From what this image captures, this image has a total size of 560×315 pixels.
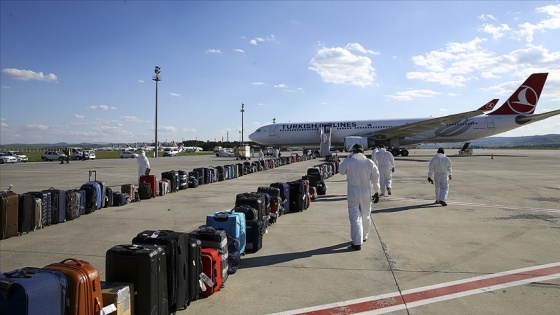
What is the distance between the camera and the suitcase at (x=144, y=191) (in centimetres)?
1250

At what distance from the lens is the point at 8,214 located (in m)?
7.53

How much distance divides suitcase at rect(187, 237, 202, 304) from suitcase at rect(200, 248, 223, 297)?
0.10 meters

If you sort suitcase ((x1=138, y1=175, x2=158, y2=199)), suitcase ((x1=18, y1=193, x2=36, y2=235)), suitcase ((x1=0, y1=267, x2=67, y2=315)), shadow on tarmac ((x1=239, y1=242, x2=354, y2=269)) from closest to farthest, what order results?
1. suitcase ((x1=0, y1=267, x2=67, y2=315))
2. shadow on tarmac ((x1=239, y1=242, x2=354, y2=269))
3. suitcase ((x1=18, y1=193, x2=36, y2=235))
4. suitcase ((x1=138, y1=175, x2=158, y2=199))

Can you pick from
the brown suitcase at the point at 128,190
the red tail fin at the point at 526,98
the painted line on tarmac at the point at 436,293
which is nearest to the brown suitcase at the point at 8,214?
the brown suitcase at the point at 128,190

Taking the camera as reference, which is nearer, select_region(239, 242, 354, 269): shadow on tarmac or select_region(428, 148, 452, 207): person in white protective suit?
select_region(239, 242, 354, 269): shadow on tarmac

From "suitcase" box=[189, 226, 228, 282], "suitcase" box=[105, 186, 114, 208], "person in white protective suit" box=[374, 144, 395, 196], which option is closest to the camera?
"suitcase" box=[189, 226, 228, 282]

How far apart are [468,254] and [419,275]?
5.09 ft

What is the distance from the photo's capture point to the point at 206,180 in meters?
17.3

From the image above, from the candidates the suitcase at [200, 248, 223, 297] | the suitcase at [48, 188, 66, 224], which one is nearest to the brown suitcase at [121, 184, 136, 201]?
the suitcase at [48, 188, 66, 224]

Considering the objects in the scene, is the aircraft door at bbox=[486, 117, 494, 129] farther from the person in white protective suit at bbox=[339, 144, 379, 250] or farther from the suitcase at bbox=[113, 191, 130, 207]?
the suitcase at bbox=[113, 191, 130, 207]

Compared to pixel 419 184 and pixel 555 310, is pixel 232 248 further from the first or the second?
pixel 419 184

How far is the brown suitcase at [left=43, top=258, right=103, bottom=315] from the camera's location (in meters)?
3.06

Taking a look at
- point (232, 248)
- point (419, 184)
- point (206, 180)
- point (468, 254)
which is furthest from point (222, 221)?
point (419, 184)

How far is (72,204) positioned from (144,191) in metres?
3.26
